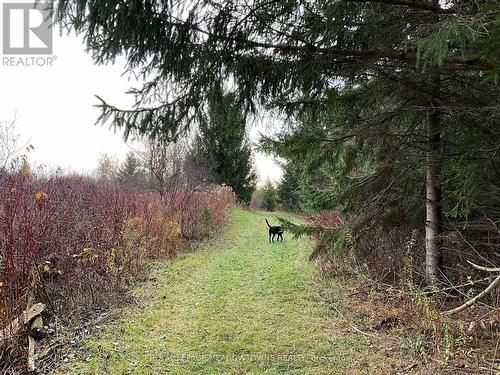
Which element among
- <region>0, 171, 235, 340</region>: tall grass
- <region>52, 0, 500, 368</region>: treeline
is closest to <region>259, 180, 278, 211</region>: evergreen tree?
<region>0, 171, 235, 340</region>: tall grass

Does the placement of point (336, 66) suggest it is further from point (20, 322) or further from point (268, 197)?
point (268, 197)

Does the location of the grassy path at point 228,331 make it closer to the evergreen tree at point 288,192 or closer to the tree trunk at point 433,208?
the tree trunk at point 433,208

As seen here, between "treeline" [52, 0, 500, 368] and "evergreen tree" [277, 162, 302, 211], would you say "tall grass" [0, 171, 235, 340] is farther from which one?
"evergreen tree" [277, 162, 302, 211]

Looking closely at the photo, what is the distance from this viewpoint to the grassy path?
10.4 ft

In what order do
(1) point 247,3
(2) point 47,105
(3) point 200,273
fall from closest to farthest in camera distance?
1. (1) point 247,3
2. (3) point 200,273
3. (2) point 47,105

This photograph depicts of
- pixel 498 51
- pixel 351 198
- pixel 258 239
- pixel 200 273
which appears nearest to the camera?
pixel 498 51

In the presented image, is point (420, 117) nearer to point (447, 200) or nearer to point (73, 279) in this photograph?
point (447, 200)

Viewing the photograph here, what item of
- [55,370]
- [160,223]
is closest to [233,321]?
[55,370]

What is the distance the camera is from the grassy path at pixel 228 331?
3166 millimetres

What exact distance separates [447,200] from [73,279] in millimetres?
4831

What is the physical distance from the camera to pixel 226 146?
30.4ft

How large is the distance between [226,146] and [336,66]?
624 centimetres

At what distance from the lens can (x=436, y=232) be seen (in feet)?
13.7

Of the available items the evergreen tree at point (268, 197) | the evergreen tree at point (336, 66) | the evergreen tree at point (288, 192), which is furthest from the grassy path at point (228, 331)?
the evergreen tree at point (268, 197)
